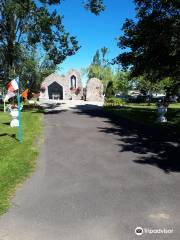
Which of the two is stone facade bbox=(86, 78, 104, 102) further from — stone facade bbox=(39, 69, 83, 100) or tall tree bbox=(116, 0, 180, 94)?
tall tree bbox=(116, 0, 180, 94)

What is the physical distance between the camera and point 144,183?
8414 mm

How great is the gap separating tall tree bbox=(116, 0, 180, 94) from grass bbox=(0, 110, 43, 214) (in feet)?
36.1

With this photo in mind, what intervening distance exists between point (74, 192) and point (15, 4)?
78.8 feet

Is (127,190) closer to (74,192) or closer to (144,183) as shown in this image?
(144,183)

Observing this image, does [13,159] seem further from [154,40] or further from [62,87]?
[62,87]

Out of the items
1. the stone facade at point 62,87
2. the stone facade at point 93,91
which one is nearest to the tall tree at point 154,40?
the stone facade at point 93,91

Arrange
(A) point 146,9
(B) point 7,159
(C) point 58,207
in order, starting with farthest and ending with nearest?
(A) point 146,9
(B) point 7,159
(C) point 58,207

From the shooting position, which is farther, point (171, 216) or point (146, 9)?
point (146, 9)

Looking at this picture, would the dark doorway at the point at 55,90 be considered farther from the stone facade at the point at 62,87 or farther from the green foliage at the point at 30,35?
the green foliage at the point at 30,35

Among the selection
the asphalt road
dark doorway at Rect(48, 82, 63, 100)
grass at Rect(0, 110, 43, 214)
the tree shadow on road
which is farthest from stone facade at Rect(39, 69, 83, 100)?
the asphalt road

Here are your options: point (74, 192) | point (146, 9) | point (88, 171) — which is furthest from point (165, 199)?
point (146, 9)

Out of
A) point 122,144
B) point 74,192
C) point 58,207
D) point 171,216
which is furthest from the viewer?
point 122,144

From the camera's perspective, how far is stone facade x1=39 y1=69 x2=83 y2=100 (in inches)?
2425

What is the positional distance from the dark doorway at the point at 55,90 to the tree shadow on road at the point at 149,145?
4452 cm
